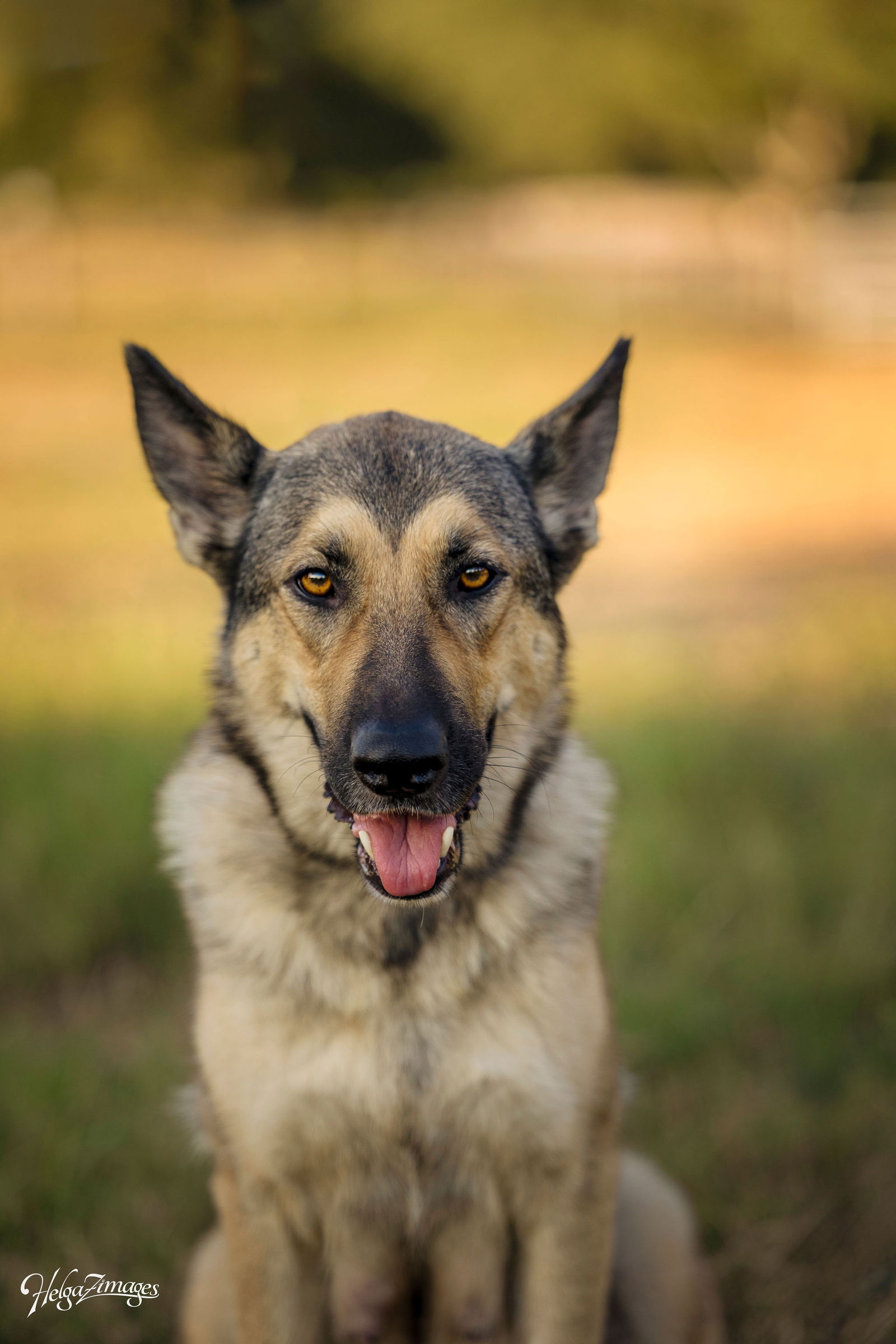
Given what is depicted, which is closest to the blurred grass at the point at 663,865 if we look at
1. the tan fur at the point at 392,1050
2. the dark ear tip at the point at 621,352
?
the tan fur at the point at 392,1050

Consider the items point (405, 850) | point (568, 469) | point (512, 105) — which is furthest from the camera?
point (512, 105)

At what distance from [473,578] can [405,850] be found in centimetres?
79

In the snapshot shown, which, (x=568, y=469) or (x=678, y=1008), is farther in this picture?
(x=678, y=1008)

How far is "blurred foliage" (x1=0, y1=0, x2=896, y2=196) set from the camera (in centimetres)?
2930

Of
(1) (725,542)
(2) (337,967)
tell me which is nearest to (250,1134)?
(2) (337,967)

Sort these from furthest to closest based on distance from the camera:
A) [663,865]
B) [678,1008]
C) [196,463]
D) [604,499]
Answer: [604,499] < [663,865] < [678,1008] < [196,463]

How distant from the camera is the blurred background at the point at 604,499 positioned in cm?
425

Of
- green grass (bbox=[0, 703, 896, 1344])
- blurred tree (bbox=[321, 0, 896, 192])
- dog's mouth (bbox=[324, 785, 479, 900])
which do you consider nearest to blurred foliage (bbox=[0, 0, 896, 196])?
blurred tree (bbox=[321, 0, 896, 192])

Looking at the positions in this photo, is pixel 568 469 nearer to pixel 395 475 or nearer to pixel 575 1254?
pixel 395 475

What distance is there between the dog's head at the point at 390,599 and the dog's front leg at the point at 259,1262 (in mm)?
934

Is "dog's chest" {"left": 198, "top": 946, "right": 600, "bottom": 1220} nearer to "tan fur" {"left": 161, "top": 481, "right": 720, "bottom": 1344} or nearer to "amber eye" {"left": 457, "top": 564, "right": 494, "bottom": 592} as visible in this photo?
"tan fur" {"left": 161, "top": 481, "right": 720, "bottom": 1344}

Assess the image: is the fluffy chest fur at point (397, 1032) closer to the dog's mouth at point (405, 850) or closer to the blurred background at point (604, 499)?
the dog's mouth at point (405, 850)

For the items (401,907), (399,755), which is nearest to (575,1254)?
(401,907)

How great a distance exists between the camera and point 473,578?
320 centimetres
